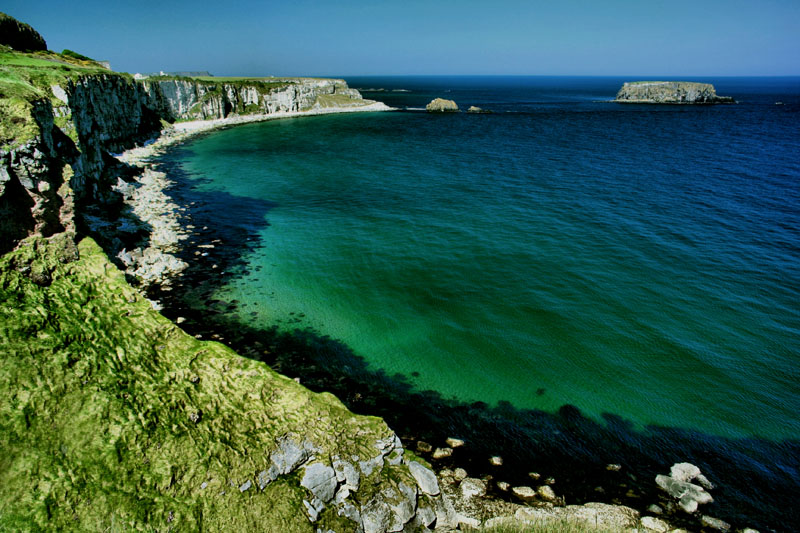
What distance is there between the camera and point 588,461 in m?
15.2

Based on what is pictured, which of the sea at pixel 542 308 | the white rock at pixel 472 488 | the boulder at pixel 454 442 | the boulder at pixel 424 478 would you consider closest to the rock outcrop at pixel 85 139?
the sea at pixel 542 308

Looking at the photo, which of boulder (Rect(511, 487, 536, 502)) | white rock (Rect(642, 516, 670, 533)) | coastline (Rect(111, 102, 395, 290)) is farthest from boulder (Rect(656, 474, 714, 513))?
coastline (Rect(111, 102, 395, 290))

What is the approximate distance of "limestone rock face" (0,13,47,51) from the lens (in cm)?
5662

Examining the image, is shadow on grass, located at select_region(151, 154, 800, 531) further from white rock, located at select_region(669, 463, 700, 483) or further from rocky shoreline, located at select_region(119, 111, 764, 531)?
white rock, located at select_region(669, 463, 700, 483)

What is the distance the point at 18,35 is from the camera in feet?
197

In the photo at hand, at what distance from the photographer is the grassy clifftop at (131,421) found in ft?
35.0

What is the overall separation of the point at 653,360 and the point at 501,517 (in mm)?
13724

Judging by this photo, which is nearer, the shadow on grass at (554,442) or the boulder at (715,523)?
the boulder at (715,523)

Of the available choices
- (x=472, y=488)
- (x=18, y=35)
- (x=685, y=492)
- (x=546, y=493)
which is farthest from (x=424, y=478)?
(x=18, y=35)

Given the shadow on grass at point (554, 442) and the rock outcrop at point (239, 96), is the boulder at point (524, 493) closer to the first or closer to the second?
the shadow on grass at point (554, 442)

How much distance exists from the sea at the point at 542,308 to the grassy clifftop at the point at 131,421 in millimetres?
5029

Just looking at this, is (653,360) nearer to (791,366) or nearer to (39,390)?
(791,366)

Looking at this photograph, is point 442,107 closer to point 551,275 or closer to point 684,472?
point 551,275

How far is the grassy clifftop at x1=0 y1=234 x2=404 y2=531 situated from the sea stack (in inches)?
8390
